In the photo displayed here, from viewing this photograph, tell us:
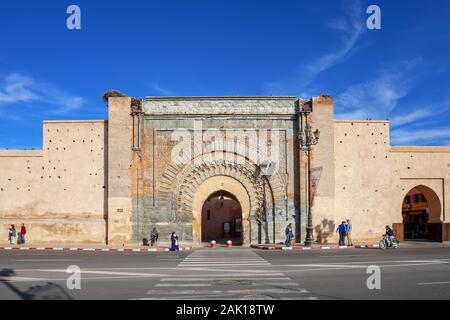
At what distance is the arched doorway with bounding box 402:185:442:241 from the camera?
2820 centimetres

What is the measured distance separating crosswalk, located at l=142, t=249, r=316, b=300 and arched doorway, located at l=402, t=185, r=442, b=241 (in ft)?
57.9

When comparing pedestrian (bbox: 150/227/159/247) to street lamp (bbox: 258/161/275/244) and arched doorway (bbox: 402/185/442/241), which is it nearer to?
street lamp (bbox: 258/161/275/244)

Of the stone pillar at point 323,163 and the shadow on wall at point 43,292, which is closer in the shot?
the shadow on wall at point 43,292

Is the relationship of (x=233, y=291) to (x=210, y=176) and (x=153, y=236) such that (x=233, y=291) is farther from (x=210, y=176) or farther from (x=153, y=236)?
(x=210, y=176)

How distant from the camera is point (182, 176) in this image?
2603 cm

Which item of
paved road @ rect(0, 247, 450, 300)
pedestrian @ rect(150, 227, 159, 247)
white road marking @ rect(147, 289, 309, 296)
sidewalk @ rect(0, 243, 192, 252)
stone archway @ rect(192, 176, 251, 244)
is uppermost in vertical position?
stone archway @ rect(192, 176, 251, 244)

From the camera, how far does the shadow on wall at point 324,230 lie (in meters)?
26.0

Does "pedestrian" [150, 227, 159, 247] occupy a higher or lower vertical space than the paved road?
lower

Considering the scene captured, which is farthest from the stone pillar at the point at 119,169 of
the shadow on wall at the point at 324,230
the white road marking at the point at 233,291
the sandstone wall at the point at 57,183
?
the white road marking at the point at 233,291

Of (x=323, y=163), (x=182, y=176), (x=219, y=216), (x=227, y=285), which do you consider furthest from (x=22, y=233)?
(x=219, y=216)

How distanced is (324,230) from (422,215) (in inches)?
802

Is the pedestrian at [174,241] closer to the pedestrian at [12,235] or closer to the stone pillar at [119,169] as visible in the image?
the stone pillar at [119,169]

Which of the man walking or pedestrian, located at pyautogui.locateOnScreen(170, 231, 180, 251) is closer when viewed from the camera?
pedestrian, located at pyautogui.locateOnScreen(170, 231, 180, 251)

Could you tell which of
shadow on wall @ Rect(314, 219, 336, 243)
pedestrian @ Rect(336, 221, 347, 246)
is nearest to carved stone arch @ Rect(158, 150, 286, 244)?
shadow on wall @ Rect(314, 219, 336, 243)
